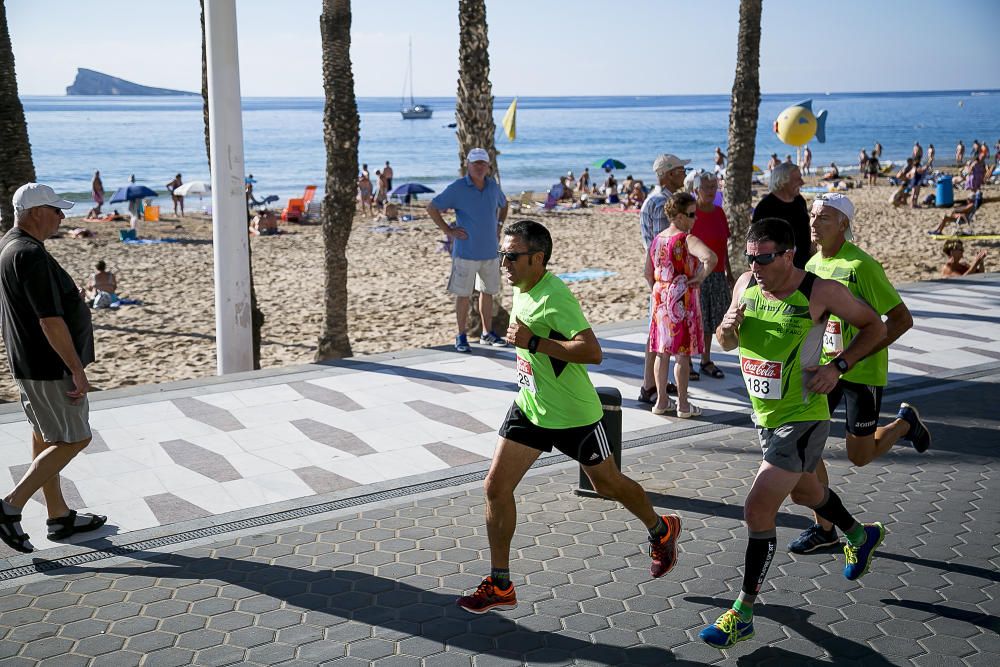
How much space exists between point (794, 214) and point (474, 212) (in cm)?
315

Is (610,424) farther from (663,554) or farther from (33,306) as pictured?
(33,306)

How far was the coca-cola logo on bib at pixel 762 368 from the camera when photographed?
14.1ft

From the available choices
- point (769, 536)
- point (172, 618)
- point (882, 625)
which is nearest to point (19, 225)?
point (172, 618)

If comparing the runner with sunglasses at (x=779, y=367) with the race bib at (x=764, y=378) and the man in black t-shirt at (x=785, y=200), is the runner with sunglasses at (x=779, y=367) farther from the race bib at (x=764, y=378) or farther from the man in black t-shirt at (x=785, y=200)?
the man in black t-shirt at (x=785, y=200)

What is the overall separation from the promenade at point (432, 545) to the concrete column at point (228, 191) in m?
1.01

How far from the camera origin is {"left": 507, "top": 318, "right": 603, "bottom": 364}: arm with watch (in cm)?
432

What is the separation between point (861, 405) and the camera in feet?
17.2

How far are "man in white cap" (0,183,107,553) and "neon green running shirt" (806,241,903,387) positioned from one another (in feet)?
13.2

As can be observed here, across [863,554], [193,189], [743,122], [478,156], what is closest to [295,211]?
[193,189]

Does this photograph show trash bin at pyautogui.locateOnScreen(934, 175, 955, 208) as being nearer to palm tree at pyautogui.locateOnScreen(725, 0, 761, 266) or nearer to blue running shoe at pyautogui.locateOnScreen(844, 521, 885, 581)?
palm tree at pyautogui.locateOnScreen(725, 0, 761, 266)

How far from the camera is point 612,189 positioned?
36000 mm

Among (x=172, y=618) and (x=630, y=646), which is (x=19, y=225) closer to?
(x=172, y=618)

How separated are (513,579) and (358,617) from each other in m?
0.85

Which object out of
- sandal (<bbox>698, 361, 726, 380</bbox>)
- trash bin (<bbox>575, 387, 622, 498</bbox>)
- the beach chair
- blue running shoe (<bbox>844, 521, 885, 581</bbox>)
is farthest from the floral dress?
the beach chair
